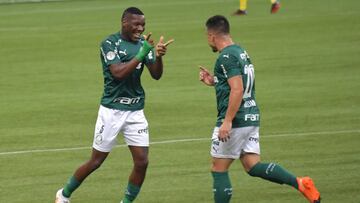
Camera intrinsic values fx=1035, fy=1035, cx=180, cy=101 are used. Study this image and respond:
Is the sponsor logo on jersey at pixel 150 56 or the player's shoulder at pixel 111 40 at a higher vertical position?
the player's shoulder at pixel 111 40

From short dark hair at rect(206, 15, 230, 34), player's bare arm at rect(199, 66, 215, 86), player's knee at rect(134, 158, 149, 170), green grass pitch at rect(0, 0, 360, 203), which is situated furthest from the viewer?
green grass pitch at rect(0, 0, 360, 203)

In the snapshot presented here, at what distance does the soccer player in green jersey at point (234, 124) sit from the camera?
457 inches

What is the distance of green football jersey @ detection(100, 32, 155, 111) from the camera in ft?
40.6

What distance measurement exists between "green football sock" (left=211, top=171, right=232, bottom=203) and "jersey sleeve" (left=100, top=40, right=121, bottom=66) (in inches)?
71.9

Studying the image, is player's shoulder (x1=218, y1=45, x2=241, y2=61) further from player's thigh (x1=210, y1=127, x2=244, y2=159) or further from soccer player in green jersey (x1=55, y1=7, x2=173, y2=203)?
soccer player in green jersey (x1=55, y1=7, x2=173, y2=203)

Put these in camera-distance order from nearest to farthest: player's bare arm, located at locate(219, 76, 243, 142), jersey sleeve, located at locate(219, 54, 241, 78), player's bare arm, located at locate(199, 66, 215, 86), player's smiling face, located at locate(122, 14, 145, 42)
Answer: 1. player's bare arm, located at locate(219, 76, 243, 142)
2. jersey sleeve, located at locate(219, 54, 241, 78)
3. player's bare arm, located at locate(199, 66, 215, 86)
4. player's smiling face, located at locate(122, 14, 145, 42)

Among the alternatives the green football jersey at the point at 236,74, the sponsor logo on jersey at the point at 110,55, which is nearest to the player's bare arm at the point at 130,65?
the sponsor logo on jersey at the point at 110,55

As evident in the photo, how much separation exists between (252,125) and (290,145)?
5.27 m

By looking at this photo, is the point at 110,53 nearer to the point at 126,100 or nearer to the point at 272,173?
the point at 126,100

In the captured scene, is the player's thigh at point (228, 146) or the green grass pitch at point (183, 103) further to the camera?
the green grass pitch at point (183, 103)

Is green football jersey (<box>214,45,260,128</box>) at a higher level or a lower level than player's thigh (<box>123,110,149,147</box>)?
Result: higher

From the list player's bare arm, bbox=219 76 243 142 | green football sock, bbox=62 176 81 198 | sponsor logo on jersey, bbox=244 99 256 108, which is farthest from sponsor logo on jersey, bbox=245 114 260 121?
green football sock, bbox=62 176 81 198

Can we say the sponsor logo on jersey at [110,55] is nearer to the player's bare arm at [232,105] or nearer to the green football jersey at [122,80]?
the green football jersey at [122,80]

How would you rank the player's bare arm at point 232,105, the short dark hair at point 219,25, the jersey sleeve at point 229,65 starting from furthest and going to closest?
the short dark hair at point 219,25
the jersey sleeve at point 229,65
the player's bare arm at point 232,105
